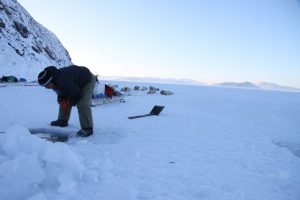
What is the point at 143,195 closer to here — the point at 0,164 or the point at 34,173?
the point at 34,173

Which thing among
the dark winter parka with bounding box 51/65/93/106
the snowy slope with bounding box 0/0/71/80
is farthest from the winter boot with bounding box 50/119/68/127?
the snowy slope with bounding box 0/0/71/80

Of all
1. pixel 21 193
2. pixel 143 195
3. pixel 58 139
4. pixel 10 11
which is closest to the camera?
pixel 21 193

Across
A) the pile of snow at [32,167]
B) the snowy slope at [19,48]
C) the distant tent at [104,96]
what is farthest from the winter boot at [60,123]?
the snowy slope at [19,48]

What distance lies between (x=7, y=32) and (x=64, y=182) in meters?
39.1

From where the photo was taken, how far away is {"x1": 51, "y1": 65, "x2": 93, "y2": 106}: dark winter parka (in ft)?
18.1

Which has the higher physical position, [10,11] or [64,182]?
[10,11]

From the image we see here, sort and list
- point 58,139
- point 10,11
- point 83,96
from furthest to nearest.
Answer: point 10,11, point 83,96, point 58,139

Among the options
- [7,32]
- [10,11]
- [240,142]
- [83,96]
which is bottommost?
[240,142]

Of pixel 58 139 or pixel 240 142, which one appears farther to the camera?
pixel 240 142

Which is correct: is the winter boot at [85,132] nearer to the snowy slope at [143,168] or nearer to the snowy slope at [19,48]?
the snowy slope at [143,168]

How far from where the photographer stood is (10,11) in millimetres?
43625

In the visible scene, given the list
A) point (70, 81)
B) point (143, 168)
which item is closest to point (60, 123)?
point (70, 81)

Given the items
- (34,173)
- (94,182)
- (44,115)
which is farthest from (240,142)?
(44,115)

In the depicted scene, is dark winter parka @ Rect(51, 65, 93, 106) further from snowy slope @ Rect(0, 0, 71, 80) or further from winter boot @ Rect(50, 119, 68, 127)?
snowy slope @ Rect(0, 0, 71, 80)
